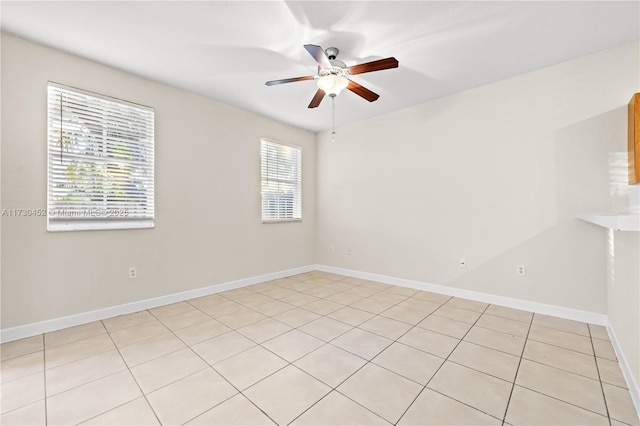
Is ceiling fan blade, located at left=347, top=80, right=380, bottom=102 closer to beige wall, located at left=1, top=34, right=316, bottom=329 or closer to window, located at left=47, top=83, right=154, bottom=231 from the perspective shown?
beige wall, located at left=1, top=34, right=316, bottom=329

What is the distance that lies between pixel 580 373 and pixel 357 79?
3242 mm

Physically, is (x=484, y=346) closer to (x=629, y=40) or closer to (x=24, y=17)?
(x=629, y=40)

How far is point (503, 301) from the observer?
3.15 m

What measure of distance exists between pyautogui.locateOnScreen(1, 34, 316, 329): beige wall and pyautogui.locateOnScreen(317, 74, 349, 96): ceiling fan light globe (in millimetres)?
1958

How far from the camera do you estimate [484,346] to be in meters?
2.21

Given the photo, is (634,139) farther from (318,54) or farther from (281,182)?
(281,182)

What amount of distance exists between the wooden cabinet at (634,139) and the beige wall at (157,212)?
408 centimetres

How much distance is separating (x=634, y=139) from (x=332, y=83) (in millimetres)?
2616

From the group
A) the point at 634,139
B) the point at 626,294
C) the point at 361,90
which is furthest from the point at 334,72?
the point at 626,294

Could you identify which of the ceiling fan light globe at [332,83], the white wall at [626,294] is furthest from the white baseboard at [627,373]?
the ceiling fan light globe at [332,83]

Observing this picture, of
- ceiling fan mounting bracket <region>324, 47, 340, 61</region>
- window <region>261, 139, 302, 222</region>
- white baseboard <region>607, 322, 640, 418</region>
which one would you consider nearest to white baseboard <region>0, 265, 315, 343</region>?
window <region>261, 139, 302, 222</region>

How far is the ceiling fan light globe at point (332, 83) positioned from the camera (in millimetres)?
2419

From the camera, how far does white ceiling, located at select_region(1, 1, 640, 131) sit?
2.03m

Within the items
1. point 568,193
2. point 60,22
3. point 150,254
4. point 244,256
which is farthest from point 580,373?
point 60,22
